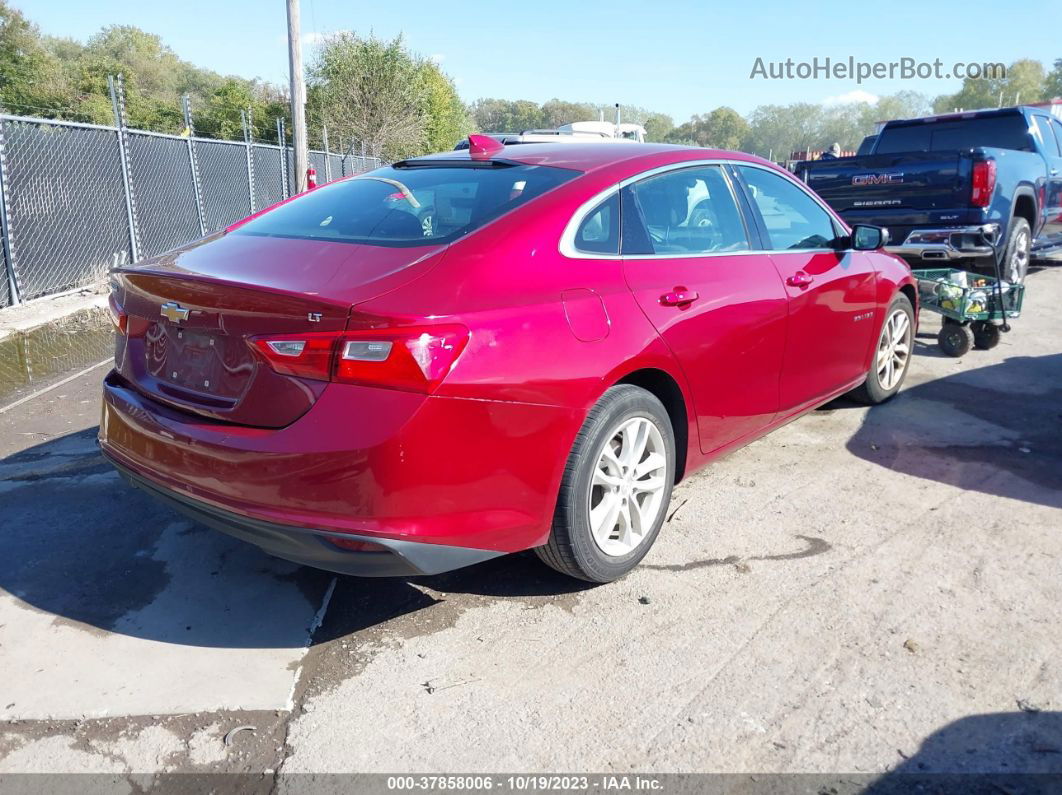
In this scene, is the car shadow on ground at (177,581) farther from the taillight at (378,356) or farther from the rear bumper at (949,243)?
the rear bumper at (949,243)

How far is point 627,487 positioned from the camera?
3326mm

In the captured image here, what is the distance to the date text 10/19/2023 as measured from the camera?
91.0 inches

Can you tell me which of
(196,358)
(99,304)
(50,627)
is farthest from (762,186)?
(99,304)

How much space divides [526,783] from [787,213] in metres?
3.28

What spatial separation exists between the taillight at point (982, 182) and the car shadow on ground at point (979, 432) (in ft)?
6.51

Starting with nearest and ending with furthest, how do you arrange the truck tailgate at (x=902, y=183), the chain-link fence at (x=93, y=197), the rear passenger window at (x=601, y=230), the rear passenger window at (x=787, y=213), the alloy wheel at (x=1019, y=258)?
the rear passenger window at (x=601, y=230)
the rear passenger window at (x=787, y=213)
the truck tailgate at (x=902, y=183)
the chain-link fence at (x=93, y=197)
the alloy wheel at (x=1019, y=258)

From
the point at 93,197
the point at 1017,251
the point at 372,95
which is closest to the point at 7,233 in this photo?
the point at 93,197

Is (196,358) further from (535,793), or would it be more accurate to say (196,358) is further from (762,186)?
(762,186)

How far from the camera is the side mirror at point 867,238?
4.85 meters

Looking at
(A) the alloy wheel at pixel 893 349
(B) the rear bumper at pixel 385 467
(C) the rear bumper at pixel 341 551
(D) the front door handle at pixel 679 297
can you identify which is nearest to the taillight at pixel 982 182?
(A) the alloy wheel at pixel 893 349

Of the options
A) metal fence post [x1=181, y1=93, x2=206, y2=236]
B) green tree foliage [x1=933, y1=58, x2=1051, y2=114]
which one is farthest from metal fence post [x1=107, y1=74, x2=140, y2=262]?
green tree foliage [x1=933, y1=58, x2=1051, y2=114]

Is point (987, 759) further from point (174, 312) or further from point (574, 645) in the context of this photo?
point (174, 312)

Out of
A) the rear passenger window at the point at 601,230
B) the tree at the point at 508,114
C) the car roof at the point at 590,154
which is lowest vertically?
the rear passenger window at the point at 601,230

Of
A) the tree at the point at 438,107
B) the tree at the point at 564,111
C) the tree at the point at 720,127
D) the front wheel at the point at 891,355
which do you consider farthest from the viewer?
the tree at the point at 720,127
